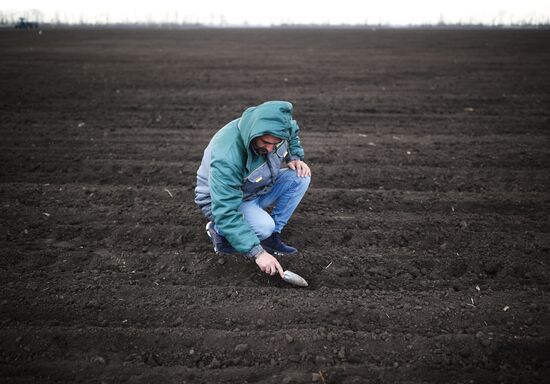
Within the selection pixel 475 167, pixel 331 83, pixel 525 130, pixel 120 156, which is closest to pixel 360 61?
pixel 331 83

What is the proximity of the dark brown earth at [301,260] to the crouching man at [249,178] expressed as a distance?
0.42 metres

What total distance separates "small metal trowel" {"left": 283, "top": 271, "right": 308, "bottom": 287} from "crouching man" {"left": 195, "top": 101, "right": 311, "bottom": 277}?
4.4 inches

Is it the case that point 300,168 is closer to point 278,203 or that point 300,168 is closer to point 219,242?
point 278,203

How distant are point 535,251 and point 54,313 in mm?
4117

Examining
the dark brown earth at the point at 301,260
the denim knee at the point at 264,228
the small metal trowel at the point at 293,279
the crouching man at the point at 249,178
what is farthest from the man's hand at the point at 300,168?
the small metal trowel at the point at 293,279

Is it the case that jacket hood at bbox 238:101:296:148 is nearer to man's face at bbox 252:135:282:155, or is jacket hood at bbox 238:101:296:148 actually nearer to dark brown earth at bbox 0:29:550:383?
man's face at bbox 252:135:282:155

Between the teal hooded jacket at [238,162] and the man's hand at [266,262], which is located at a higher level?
the teal hooded jacket at [238,162]

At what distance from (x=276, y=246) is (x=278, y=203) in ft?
1.36

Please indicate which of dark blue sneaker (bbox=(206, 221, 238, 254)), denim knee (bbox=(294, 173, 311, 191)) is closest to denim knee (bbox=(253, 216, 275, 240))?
dark blue sneaker (bbox=(206, 221, 238, 254))

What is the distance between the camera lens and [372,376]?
2162 millimetres

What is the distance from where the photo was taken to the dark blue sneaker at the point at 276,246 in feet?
10.8

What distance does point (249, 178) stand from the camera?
2.83 metres

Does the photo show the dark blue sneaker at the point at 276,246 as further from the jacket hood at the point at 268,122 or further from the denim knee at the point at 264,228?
the jacket hood at the point at 268,122

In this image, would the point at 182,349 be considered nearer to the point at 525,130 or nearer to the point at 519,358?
the point at 519,358
